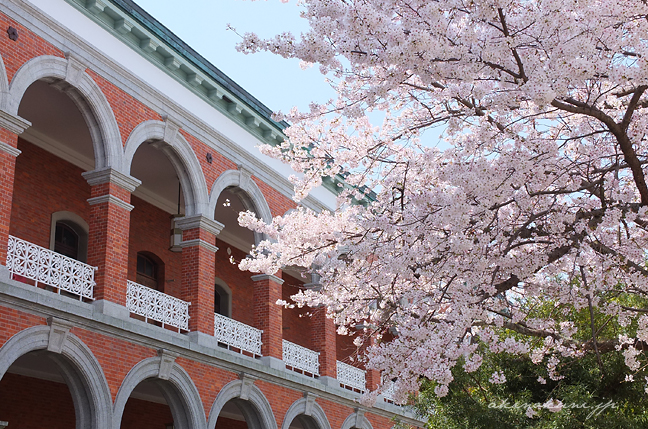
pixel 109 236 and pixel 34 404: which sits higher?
pixel 109 236

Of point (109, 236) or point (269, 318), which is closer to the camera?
point (109, 236)

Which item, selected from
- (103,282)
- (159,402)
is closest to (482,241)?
(103,282)

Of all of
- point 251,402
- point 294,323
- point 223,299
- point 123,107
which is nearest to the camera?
point 123,107

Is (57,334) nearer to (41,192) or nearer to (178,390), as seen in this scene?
(178,390)

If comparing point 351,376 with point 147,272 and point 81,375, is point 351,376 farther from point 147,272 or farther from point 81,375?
point 81,375

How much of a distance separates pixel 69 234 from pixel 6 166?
5.17 metres

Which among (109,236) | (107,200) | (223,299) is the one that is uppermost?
(223,299)

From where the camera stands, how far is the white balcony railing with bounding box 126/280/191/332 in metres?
14.9

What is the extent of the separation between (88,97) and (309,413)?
9707 mm

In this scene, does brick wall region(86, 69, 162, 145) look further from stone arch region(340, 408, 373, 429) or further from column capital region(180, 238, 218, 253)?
stone arch region(340, 408, 373, 429)

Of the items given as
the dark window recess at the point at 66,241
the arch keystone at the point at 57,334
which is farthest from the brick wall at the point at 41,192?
the arch keystone at the point at 57,334

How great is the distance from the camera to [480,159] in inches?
336

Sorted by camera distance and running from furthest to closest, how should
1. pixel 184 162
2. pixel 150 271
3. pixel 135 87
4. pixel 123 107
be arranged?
1. pixel 150 271
2. pixel 184 162
3. pixel 135 87
4. pixel 123 107

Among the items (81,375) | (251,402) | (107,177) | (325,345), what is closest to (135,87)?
(107,177)
